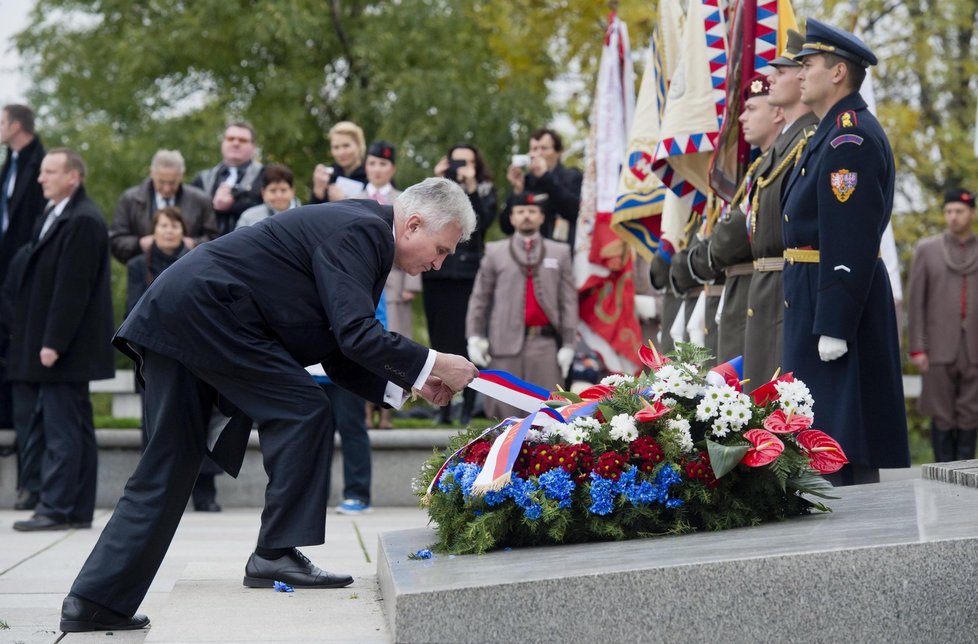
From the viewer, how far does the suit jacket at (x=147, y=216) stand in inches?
399

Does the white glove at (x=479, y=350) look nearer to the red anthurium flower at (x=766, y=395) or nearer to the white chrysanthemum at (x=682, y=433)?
the red anthurium flower at (x=766, y=395)

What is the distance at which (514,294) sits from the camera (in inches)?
396

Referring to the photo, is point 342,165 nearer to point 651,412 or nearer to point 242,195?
point 242,195

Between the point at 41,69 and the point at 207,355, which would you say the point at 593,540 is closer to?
the point at 207,355

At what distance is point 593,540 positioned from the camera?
4.84m

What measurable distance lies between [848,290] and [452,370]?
76.5 inches

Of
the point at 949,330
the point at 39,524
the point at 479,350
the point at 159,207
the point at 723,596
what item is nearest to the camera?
the point at 723,596

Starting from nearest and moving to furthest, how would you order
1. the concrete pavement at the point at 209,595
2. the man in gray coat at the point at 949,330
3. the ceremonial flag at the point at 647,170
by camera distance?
the concrete pavement at the point at 209,595, the ceremonial flag at the point at 647,170, the man in gray coat at the point at 949,330

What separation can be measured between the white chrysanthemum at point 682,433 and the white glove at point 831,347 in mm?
1363

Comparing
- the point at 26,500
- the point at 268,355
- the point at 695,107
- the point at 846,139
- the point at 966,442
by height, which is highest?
the point at 695,107

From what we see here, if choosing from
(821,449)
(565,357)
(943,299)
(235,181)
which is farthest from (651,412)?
(943,299)

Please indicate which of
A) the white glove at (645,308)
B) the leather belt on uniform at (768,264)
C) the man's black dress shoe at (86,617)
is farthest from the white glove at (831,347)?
the white glove at (645,308)

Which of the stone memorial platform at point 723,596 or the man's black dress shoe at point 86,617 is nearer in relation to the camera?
the stone memorial platform at point 723,596

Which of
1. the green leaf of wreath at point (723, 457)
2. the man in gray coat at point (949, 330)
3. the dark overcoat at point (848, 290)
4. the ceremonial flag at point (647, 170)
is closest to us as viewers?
the green leaf of wreath at point (723, 457)
